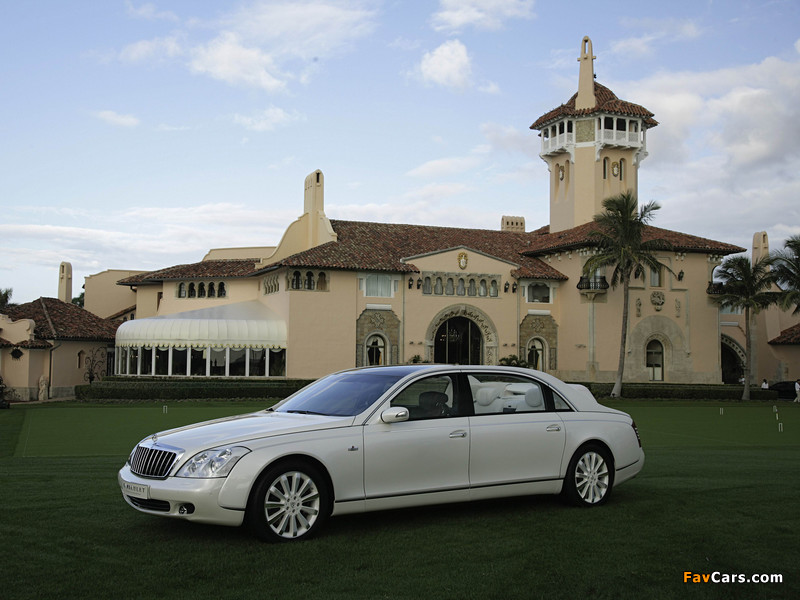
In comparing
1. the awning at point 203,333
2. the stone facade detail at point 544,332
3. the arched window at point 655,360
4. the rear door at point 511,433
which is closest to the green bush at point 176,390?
the awning at point 203,333

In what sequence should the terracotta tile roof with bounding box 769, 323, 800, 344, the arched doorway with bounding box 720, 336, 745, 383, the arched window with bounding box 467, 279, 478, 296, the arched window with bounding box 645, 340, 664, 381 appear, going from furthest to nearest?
the arched doorway with bounding box 720, 336, 745, 383 < the terracotta tile roof with bounding box 769, 323, 800, 344 < the arched window with bounding box 645, 340, 664, 381 < the arched window with bounding box 467, 279, 478, 296

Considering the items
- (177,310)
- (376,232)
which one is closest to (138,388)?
(177,310)

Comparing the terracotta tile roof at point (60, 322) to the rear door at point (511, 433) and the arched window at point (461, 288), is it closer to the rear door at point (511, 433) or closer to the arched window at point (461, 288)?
the arched window at point (461, 288)

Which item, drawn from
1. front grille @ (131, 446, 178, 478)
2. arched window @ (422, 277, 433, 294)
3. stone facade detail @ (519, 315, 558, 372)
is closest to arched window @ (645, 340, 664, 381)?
stone facade detail @ (519, 315, 558, 372)

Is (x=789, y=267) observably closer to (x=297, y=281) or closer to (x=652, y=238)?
(x=652, y=238)

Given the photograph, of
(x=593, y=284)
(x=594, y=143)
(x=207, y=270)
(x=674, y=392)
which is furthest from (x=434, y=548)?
(x=594, y=143)

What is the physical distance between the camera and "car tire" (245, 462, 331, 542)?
6.84m

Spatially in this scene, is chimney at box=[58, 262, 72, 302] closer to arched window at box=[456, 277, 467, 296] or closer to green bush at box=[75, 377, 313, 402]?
green bush at box=[75, 377, 313, 402]

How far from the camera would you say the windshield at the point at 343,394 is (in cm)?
791

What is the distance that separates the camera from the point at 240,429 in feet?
24.2

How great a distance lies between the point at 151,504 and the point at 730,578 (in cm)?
464

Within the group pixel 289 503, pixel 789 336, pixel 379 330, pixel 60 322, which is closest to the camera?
pixel 289 503

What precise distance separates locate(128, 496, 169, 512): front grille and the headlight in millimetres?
286

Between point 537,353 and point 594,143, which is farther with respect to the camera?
point 594,143
